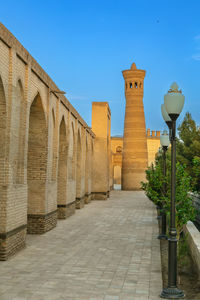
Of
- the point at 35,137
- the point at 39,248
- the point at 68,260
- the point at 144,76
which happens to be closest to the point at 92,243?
the point at 39,248

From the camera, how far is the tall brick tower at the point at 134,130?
42.7 m

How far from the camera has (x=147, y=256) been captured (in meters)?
9.43

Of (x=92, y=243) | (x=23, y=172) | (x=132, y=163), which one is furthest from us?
(x=132, y=163)

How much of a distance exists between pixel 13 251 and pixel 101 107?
2155cm

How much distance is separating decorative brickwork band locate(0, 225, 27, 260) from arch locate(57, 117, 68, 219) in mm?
6259

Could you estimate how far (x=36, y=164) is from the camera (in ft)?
40.9

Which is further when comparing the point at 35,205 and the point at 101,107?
the point at 101,107

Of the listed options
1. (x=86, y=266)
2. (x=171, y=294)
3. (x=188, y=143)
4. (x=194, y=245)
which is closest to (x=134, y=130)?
(x=188, y=143)

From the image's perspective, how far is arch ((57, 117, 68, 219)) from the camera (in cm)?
1627

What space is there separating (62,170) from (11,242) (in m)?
7.74

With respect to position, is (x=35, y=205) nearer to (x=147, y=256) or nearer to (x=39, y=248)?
(x=39, y=248)

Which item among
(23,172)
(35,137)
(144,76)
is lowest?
(23,172)

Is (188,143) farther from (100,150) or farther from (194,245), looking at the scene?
(194,245)

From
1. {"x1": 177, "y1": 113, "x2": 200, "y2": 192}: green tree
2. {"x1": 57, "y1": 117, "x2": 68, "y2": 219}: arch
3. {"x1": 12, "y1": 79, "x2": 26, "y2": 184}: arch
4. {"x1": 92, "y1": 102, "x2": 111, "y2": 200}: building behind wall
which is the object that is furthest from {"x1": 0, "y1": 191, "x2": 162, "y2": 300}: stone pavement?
{"x1": 92, "y1": 102, "x2": 111, "y2": 200}: building behind wall
